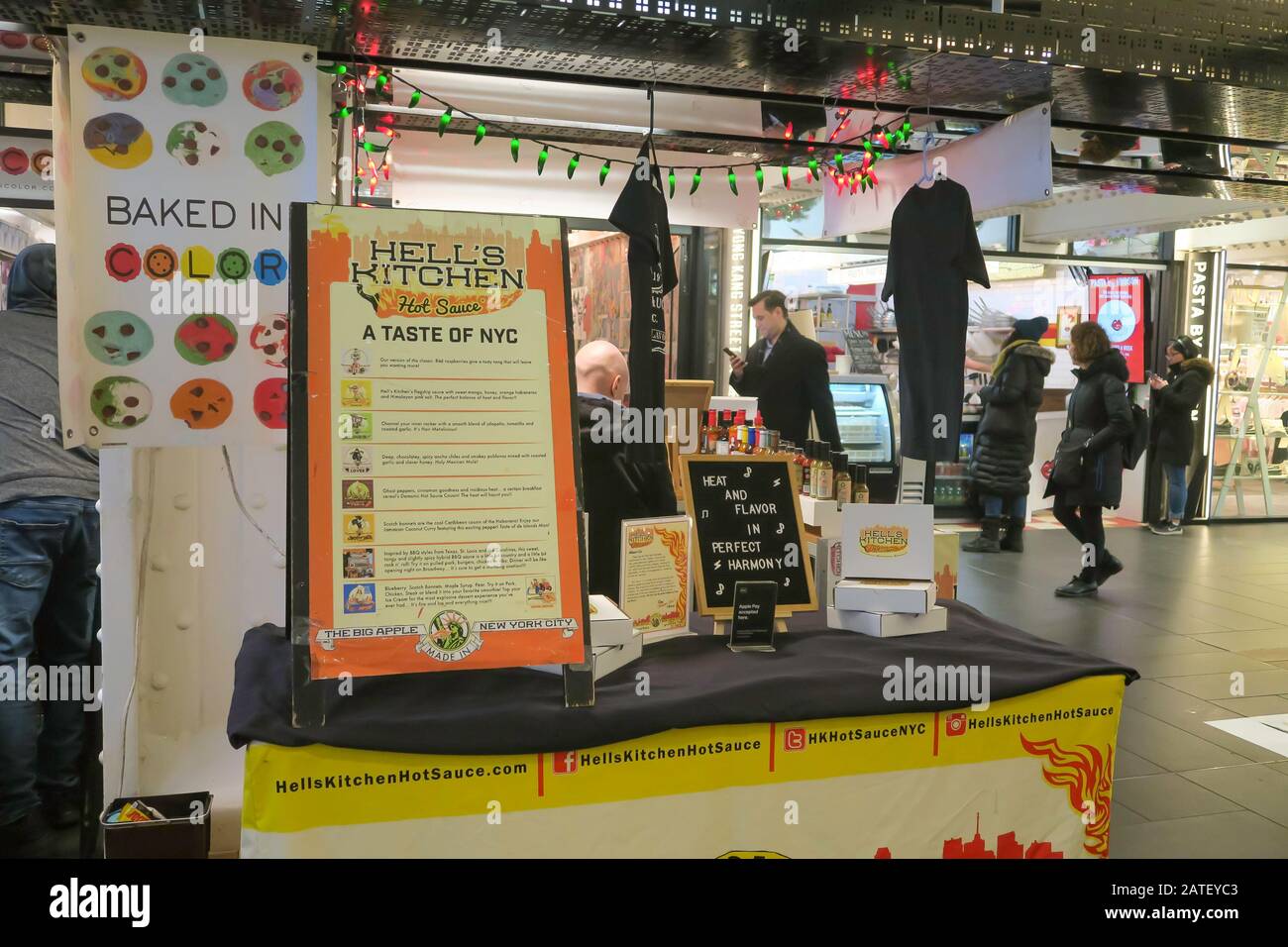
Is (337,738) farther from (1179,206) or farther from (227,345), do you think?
(1179,206)

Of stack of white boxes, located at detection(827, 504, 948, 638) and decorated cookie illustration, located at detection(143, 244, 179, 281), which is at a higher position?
decorated cookie illustration, located at detection(143, 244, 179, 281)

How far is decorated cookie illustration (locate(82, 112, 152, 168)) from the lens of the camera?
9.80 feet

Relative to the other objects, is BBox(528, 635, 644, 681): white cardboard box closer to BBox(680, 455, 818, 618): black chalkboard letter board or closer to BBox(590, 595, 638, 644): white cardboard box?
BBox(590, 595, 638, 644): white cardboard box

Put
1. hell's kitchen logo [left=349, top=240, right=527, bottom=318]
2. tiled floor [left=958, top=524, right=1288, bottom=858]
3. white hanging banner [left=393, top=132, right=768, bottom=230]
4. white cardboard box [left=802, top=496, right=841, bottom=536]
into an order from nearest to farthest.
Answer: hell's kitchen logo [left=349, top=240, right=527, bottom=318], white cardboard box [left=802, top=496, right=841, bottom=536], tiled floor [left=958, top=524, right=1288, bottom=858], white hanging banner [left=393, top=132, right=768, bottom=230]

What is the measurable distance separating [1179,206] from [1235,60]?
4083 mm

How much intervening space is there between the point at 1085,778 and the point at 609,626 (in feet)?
4.04

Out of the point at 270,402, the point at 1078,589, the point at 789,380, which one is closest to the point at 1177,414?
the point at 1078,589

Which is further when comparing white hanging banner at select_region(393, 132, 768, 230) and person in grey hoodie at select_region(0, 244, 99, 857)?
white hanging banner at select_region(393, 132, 768, 230)

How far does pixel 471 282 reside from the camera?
91.2 inches

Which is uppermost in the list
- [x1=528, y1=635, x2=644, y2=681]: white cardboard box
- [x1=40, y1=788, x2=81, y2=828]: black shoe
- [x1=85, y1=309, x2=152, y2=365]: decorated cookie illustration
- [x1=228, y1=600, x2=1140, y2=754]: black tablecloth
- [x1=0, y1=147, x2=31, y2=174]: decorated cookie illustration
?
[x1=0, y1=147, x2=31, y2=174]: decorated cookie illustration

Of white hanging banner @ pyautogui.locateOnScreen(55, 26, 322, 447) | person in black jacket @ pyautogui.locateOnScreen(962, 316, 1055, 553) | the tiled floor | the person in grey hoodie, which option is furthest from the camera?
person in black jacket @ pyautogui.locateOnScreen(962, 316, 1055, 553)

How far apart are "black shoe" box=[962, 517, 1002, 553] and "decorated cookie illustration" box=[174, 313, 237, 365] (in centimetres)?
700

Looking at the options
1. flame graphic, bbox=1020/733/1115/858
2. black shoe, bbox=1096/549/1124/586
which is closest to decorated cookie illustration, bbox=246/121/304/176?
flame graphic, bbox=1020/733/1115/858
